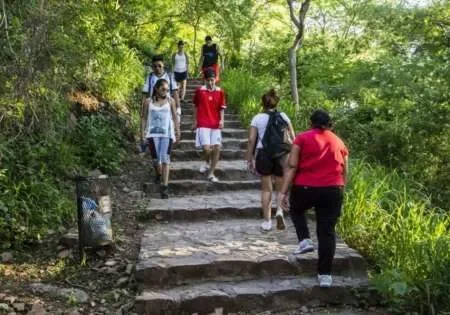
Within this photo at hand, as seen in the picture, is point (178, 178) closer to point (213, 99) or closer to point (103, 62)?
point (213, 99)

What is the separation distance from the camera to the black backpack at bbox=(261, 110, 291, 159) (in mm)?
5648

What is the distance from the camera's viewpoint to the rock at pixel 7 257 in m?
5.11

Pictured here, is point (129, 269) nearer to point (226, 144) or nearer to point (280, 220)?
point (280, 220)

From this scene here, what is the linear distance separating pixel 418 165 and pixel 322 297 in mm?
5020

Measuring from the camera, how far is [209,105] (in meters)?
7.45

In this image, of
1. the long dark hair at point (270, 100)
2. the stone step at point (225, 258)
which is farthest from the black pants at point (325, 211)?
the long dark hair at point (270, 100)

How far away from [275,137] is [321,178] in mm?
1268

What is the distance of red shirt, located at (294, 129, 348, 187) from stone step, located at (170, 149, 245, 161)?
4519 millimetres

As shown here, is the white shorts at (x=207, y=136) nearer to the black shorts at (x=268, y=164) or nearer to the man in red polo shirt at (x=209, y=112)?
the man in red polo shirt at (x=209, y=112)

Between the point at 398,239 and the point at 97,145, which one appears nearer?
the point at 398,239

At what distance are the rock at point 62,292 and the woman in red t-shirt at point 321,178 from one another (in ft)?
7.15

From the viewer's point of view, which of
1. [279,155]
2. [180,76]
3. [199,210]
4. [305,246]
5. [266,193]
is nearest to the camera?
[305,246]

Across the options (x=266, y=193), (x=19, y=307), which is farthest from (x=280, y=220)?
(x=19, y=307)

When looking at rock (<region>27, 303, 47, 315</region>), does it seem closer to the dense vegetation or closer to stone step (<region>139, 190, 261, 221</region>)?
the dense vegetation
